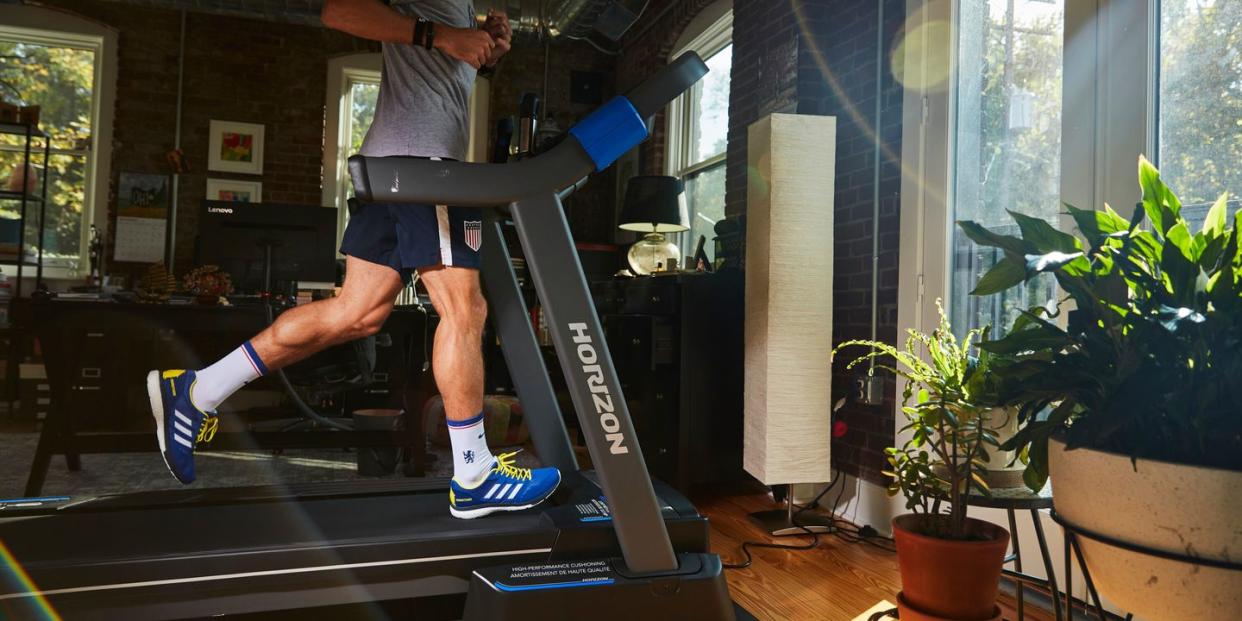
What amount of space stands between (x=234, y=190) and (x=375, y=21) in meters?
4.73

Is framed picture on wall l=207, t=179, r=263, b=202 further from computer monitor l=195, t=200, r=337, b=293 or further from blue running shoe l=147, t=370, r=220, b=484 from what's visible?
blue running shoe l=147, t=370, r=220, b=484

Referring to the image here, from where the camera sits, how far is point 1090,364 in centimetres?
105

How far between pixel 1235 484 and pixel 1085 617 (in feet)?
3.86

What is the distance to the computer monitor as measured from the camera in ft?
11.2

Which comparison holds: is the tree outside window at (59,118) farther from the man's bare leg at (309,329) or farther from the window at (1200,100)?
the window at (1200,100)

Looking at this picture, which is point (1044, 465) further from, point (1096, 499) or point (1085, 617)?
point (1085, 617)

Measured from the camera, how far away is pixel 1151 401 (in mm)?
975

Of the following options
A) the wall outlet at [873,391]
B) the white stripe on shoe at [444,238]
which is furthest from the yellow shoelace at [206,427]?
the wall outlet at [873,391]

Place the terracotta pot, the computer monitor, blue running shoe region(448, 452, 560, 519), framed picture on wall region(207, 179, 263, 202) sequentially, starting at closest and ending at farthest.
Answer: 1. the terracotta pot
2. blue running shoe region(448, 452, 560, 519)
3. the computer monitor
4. framed picture on wall region(207, 179, 263, 202)

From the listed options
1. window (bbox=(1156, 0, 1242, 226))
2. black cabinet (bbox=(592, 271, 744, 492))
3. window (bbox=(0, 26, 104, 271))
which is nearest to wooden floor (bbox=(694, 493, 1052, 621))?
black cabinet (bbox=(592, 271, 744, 492))

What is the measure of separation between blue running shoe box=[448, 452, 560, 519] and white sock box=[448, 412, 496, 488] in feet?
0.05

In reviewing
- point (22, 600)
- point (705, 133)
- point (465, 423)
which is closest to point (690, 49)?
point (705, 133)

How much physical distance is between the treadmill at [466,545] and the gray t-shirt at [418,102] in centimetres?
58

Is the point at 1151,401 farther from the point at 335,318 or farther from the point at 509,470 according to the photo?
the point at 335,318
